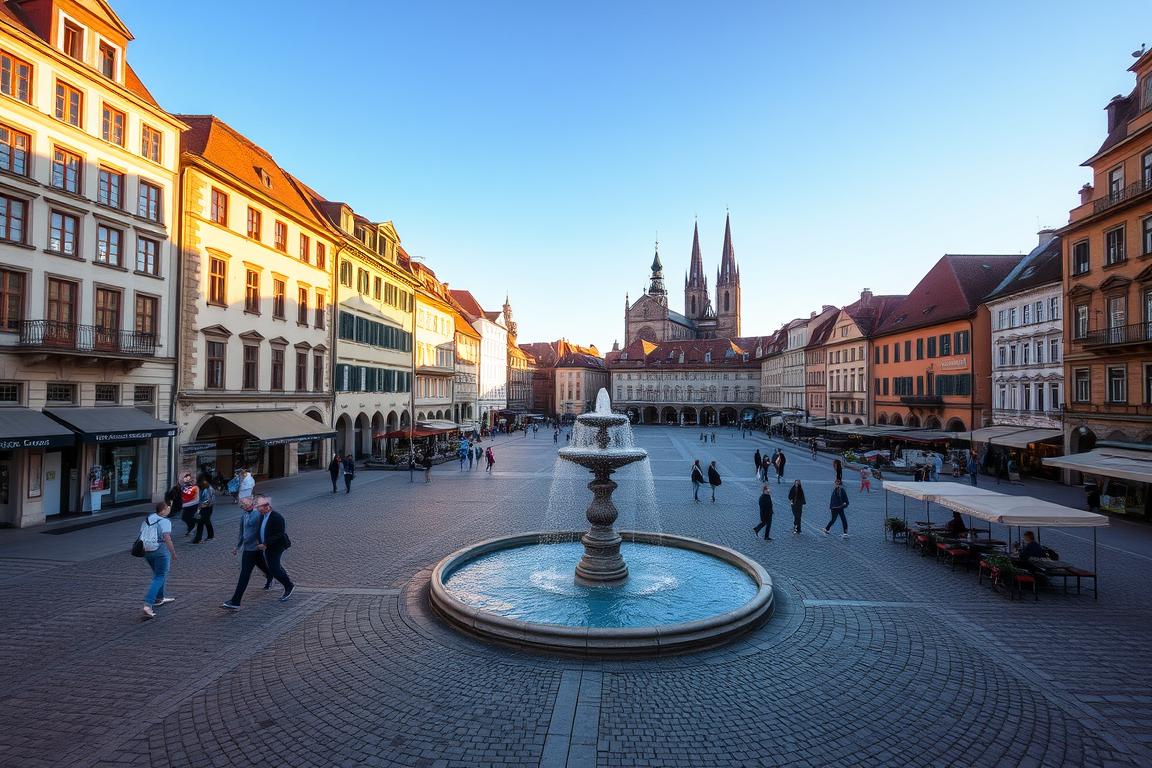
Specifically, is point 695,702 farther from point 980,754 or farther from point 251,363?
point 251,363

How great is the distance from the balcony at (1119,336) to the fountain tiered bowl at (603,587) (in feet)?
73.3

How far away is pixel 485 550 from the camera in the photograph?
13820 millimetres

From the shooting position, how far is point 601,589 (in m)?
11.4

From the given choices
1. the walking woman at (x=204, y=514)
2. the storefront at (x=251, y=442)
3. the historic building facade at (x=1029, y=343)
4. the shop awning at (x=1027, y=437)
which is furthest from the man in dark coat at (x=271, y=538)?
the historic building facade at (x=1029, y=343)

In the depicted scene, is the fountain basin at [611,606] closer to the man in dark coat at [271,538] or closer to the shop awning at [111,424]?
the man in dark coat at [271,538]

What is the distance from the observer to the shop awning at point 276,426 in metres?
24.7

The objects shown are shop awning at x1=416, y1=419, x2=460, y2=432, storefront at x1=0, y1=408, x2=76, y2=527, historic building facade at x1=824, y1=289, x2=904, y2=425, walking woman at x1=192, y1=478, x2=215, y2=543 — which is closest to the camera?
walking woman at x1=192, y1=478, x2=215, y2=543

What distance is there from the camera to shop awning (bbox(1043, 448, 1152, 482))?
61.0 ft

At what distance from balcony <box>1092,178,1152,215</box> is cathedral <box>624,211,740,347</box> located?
9523cm

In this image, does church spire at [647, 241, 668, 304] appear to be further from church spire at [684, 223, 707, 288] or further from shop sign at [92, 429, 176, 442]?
shop sign at [92, 429, 176, 442]

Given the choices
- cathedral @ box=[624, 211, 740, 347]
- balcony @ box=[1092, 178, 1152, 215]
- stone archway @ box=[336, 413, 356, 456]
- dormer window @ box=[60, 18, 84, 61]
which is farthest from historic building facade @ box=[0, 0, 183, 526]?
cathedral @ box=[624, 211, 740, 347]

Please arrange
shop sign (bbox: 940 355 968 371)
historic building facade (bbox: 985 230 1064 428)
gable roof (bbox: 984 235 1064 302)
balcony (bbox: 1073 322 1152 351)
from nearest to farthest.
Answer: balcony (bbox: 1073 322 1152 351)
historic building facade (bbox: 985 230 1064 428)
gable roof (bbox: 984 235 1064 302)
shop sign (bbox: 940 355 968 371)

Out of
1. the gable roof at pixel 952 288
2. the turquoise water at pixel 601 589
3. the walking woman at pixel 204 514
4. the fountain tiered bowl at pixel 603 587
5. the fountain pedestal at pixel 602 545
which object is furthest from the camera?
the gable roof at pixel 952 288

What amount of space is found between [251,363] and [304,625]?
21047mm
